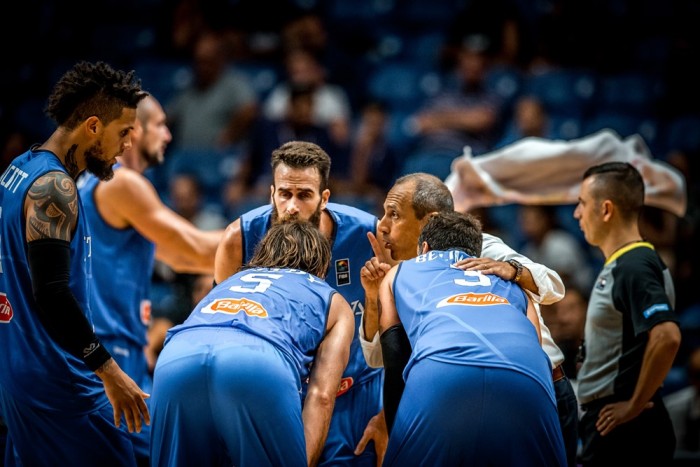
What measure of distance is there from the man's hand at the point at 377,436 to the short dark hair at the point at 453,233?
100 centimetres

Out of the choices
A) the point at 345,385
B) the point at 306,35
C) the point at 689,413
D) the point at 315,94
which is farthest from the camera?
the point at 306,35

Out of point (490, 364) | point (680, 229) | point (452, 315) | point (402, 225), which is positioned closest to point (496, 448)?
point (490, 364)

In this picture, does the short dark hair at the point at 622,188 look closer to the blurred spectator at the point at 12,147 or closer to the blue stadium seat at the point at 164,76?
the blurred spectator at the point at 12,147

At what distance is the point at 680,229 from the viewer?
365 inches

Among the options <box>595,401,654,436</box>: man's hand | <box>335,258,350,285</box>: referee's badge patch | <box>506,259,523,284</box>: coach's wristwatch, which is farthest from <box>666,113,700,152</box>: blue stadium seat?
<box>506,259,523,284</box>: coach's wristwatch

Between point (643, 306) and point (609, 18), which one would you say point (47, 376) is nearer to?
point (643, 306)

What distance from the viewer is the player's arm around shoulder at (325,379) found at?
Answer: 4188 millimetres

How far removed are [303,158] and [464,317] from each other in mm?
1574

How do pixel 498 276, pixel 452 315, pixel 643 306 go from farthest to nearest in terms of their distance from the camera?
1. pixel 643 306
2. pixel 498 276
3. pixel 452 315

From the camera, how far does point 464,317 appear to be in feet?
13.9

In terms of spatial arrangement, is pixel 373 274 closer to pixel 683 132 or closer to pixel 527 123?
pixel 527 123

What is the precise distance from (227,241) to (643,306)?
2.40 meters

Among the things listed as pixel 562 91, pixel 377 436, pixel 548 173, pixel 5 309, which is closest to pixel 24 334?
pixel 5 309

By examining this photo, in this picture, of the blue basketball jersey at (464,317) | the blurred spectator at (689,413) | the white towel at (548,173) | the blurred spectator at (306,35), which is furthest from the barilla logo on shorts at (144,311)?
the blurred spectator at (306,35)
